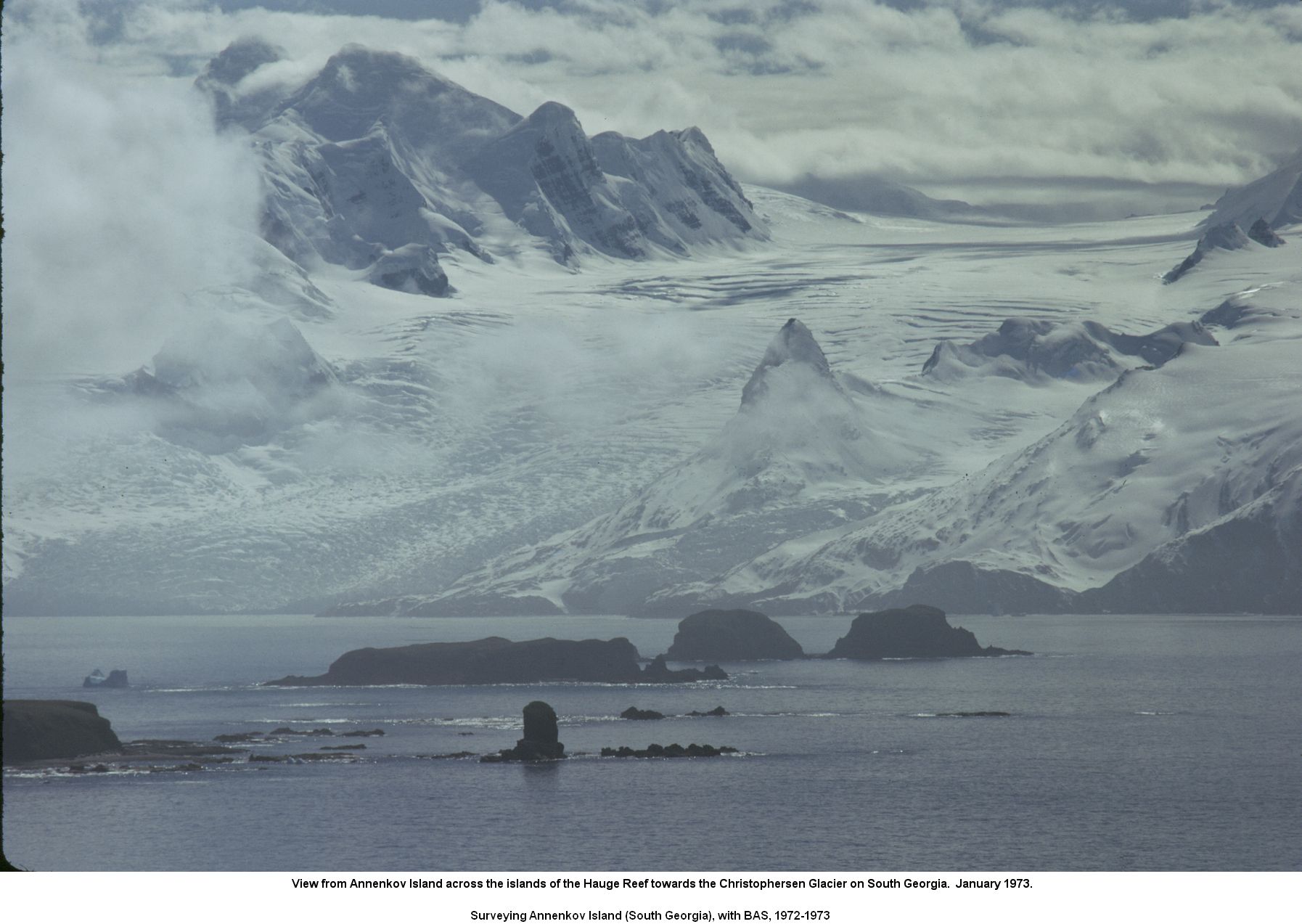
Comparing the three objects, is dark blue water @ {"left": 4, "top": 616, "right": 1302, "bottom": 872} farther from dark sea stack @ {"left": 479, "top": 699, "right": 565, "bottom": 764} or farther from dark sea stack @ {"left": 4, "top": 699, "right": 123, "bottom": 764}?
dark sea stack @ {"left": 4, "top": 699, "right": 123, "bottom": 764}

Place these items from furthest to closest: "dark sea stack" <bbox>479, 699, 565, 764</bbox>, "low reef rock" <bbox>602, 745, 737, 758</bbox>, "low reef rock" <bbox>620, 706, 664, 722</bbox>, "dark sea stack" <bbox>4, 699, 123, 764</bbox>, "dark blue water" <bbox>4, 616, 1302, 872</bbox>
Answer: "low reef rock" <bbox>620, 706, 664, 722</bbox>
"low reef rock" <bbox>602, 745, 737, 758</bbox>
"dark sea stack" <bbox>479, 699, 565, 764</bbox>
"dark sea stack" <bbox>4, 699, 123, 764</bbox>
"dark blue water" <bbox>4, 616, 1302, 872</bbox>

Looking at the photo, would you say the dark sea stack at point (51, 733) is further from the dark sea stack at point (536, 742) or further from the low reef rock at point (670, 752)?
the low reef rock at point (670, 752)

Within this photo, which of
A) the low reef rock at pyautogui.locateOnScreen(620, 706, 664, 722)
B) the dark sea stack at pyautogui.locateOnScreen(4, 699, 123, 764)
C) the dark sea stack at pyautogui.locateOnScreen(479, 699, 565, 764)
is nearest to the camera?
the dark sea stack at pyautogui.locateOnScreen(4, 699, 123, 764)

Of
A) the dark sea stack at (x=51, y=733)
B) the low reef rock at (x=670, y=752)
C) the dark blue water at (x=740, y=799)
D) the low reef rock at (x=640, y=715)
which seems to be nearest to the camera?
the dark blue water at (x=740, y=799)

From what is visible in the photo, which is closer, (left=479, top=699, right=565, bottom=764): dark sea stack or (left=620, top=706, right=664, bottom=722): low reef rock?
(left=479, top=699, right=565, bottom=764): dark sea stack

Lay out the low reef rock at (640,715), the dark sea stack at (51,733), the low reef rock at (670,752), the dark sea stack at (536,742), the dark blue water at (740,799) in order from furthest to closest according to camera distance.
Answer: the low reef rock at (640,715), the low reef rock at (670,752), the dark sea stack at (536,742), the dark sea stack at (51,733), the dark blue water at (740,799)

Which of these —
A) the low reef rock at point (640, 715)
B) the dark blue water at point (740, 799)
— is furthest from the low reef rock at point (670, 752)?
the low reef rock at point (640, 715)

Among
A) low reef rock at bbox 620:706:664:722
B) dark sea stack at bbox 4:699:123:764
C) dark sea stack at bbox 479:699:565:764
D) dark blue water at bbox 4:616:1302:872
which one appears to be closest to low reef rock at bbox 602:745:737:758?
dark blue water at bbox 4:616:1302:872
